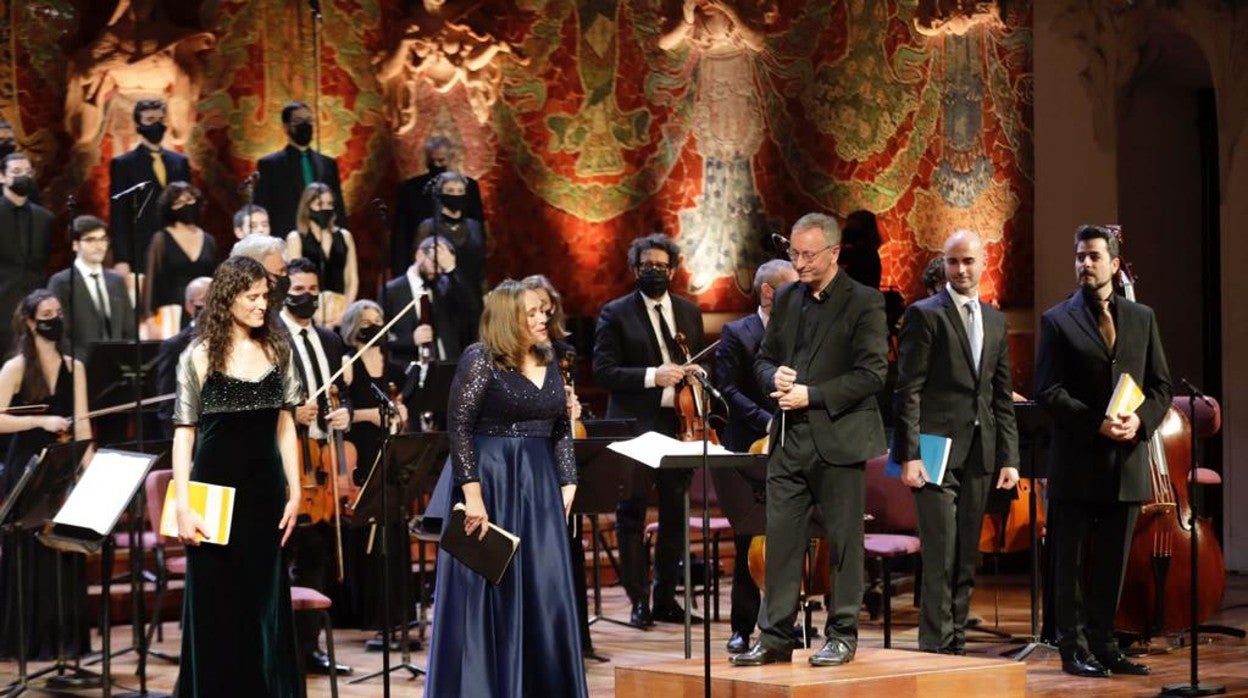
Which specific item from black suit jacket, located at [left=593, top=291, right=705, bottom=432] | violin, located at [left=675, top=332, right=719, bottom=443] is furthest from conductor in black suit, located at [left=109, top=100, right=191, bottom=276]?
violin, located at [left=675, top=332, right=719, bottom=443]

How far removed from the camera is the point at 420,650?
773 cm

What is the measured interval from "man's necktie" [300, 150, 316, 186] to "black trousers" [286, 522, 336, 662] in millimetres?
3540

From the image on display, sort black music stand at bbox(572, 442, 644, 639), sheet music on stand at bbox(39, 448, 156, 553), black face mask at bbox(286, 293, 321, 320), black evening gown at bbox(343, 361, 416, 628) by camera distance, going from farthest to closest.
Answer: black evening gown at bbox(343, 361, 416, 628)
black face mask at bbox(286, 293, 321, 320)
black music stand at bbox(572, 442, 644, 639)
sheet music on stand at bbox(39, 448, 156, 553)

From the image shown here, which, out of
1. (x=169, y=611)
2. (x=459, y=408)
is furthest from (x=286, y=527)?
(x=169, y=611)

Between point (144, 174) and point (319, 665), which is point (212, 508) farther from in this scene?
point (144, 174)

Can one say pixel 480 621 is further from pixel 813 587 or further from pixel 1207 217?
pixel 1207 217

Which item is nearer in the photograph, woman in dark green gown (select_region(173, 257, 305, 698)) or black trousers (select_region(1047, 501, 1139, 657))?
woman in dark green gown (select_region(173, 257, 305, 698))

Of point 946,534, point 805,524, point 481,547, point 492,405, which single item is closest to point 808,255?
point 805,524

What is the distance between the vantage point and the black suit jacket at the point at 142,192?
9750 mm

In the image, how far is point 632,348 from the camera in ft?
26.5

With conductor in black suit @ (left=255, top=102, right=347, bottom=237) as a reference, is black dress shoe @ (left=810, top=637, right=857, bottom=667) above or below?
below

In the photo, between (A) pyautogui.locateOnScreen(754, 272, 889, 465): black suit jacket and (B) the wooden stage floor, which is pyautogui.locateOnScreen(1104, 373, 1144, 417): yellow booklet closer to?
(B) the wooden stage floor

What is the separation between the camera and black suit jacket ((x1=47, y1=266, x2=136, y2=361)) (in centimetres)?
904

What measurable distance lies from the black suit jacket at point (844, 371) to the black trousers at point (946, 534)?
105 cm
